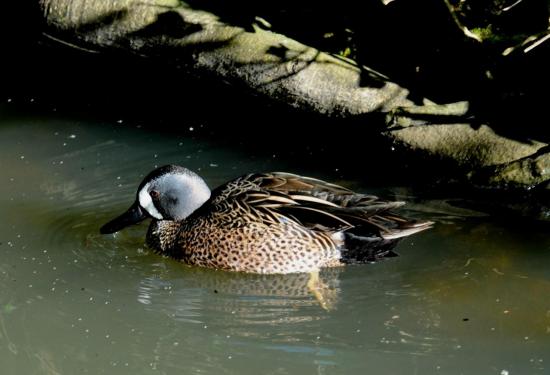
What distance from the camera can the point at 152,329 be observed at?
5.73 m

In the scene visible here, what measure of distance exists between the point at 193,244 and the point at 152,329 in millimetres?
1157

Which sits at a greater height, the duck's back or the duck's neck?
the duck's back

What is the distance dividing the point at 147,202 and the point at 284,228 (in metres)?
0.99

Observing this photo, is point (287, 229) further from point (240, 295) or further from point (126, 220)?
point (126, 220)

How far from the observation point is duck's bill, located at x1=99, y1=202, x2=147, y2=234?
689cm

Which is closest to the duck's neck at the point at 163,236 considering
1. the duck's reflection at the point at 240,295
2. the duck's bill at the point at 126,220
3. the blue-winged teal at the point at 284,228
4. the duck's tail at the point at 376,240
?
the blue-winged teal at the point at 284,228

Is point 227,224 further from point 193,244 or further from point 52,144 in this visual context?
point 52,144

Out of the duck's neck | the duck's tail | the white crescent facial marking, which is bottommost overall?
the duck's neck

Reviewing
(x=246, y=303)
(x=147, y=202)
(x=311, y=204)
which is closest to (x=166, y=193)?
(x=147, y=202)

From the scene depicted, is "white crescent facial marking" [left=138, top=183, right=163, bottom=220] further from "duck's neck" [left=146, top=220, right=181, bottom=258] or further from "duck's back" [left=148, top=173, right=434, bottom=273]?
"duck's back" [left=148, top=173, right=434, bottom=273]

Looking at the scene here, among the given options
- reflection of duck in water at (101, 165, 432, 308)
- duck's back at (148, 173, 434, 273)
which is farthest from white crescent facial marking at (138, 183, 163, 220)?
duck's back at (148, 173, 434, 273)

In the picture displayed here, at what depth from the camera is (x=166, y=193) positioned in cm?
709

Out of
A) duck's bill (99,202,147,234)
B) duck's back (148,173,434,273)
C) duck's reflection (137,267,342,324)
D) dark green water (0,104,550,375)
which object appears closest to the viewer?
dark green water (0,104,550,375)

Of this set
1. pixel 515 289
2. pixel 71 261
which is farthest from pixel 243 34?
pixel 515 289
